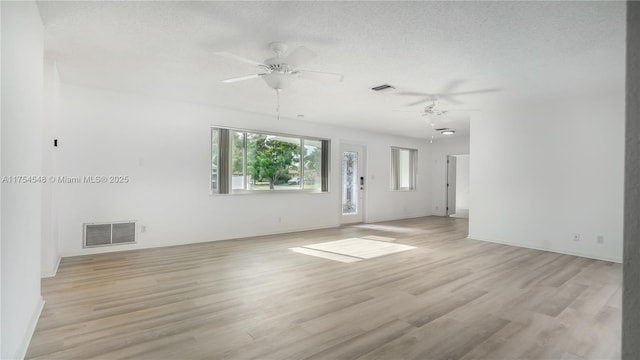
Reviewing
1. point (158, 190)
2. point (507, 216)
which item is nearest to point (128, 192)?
point (158, 190)

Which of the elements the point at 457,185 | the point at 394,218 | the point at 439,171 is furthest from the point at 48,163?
the point at 457,185

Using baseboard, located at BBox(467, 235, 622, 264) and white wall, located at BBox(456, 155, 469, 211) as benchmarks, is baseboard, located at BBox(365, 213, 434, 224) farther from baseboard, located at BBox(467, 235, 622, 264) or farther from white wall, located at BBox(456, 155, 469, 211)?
baseboard, located at BBox(467, 235, 622, 264)

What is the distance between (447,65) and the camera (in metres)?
3.63

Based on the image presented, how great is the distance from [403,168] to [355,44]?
7342 mm

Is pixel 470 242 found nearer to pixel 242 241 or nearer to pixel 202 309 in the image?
pixel 242 241

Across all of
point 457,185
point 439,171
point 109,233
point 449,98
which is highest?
point 449,98

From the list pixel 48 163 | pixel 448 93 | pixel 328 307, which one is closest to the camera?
pixel 328 307

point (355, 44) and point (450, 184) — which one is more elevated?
point (355, 44)

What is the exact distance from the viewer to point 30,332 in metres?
Result: 2.34

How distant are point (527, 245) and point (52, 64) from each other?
7.27m

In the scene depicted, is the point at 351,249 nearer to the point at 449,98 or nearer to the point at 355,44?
the point at 449,98

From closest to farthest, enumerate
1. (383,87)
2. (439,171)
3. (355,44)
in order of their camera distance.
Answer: (355,44) → (383,87) → (439,171)

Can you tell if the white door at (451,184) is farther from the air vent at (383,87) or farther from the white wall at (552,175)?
the air vent at (383,87)

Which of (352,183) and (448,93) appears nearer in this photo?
(448,93)
